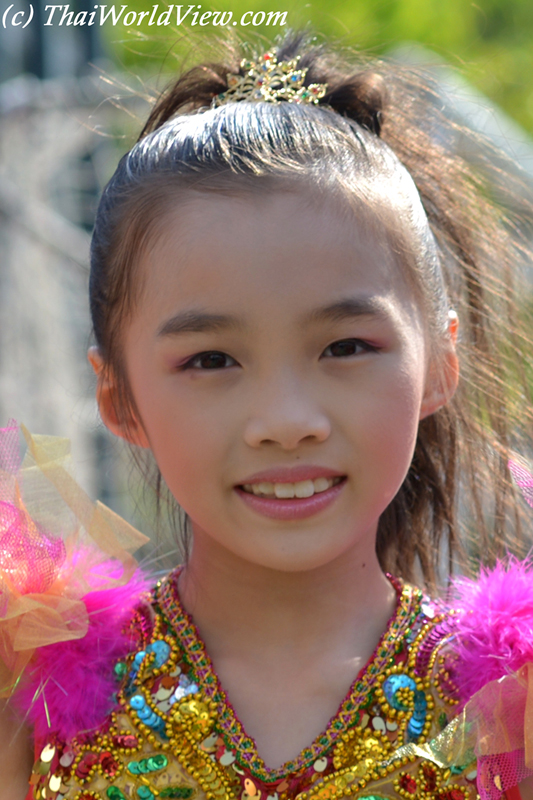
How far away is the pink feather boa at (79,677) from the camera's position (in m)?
1.32

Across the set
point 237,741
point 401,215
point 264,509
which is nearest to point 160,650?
point 237,741

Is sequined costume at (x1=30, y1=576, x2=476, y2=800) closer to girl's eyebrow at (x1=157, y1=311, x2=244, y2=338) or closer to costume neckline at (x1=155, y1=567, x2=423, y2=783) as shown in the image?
costume neckline at (x1=155, y1=567, x2=423, y2=783)

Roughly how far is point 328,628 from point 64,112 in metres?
2.39

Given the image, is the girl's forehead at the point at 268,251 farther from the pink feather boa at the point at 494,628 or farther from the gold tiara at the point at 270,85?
the pink feather boa at the point at 494,628

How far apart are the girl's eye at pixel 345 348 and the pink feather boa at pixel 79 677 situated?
20.2 inches

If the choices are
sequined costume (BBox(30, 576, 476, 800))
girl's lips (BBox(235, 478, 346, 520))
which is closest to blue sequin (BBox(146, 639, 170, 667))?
sequined costume (BBox(30, 576, 476, 800))

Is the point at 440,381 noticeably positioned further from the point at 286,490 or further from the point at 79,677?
the point at 79,677

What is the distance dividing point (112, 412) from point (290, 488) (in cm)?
37

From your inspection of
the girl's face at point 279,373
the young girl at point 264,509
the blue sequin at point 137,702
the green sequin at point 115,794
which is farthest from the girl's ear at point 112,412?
the green sequin at point 115,794

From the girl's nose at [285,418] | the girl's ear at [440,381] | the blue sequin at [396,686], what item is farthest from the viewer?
the girl's ear at [440,381]

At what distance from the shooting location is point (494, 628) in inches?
50.8

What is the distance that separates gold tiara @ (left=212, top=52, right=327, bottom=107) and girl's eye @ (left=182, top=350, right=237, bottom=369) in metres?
0.45

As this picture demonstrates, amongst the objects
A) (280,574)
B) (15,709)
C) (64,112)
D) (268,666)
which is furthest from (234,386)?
(64,112)

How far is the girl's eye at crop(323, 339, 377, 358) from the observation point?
4.11 ft
